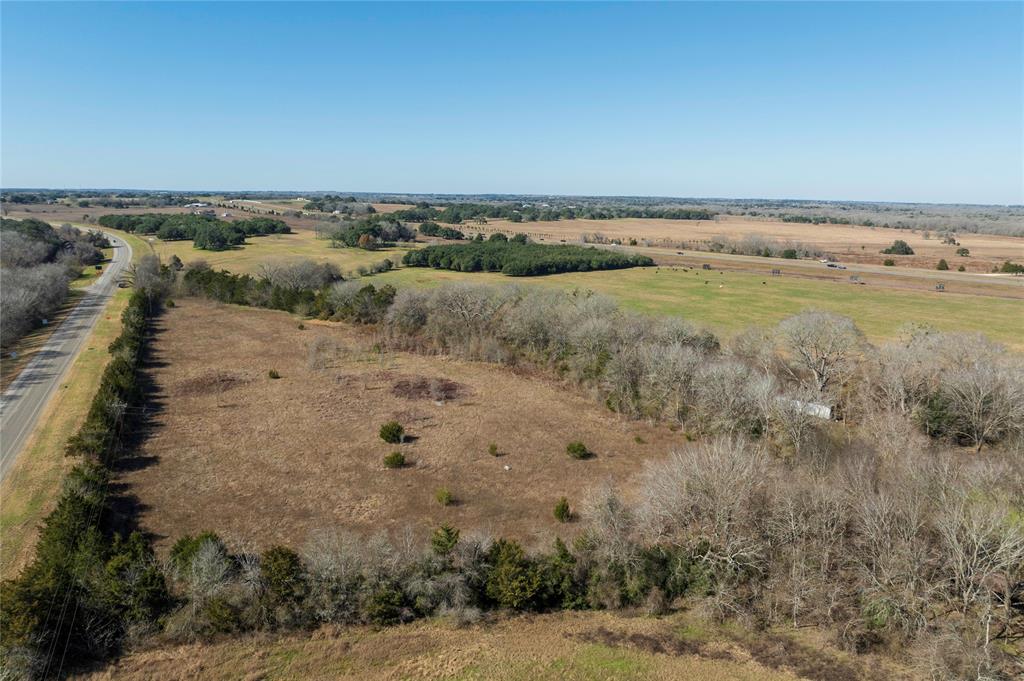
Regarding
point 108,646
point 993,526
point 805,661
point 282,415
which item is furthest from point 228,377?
point 993,526

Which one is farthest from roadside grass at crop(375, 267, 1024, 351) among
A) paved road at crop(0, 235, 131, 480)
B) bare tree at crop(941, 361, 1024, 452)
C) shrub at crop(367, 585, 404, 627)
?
shrub at crop(367, 585, 404, 627)

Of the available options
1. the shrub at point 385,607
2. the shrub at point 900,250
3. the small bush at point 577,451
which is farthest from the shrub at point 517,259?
the shrub at point 385,607

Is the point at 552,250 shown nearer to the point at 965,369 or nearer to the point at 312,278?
the point at 312,278

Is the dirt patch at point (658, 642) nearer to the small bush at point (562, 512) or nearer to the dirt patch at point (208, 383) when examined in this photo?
the small bush at point (562, 512)

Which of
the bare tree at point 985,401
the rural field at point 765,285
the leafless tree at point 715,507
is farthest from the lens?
the rural field at point 765,285

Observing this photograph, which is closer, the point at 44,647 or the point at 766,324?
the point at 44,647
